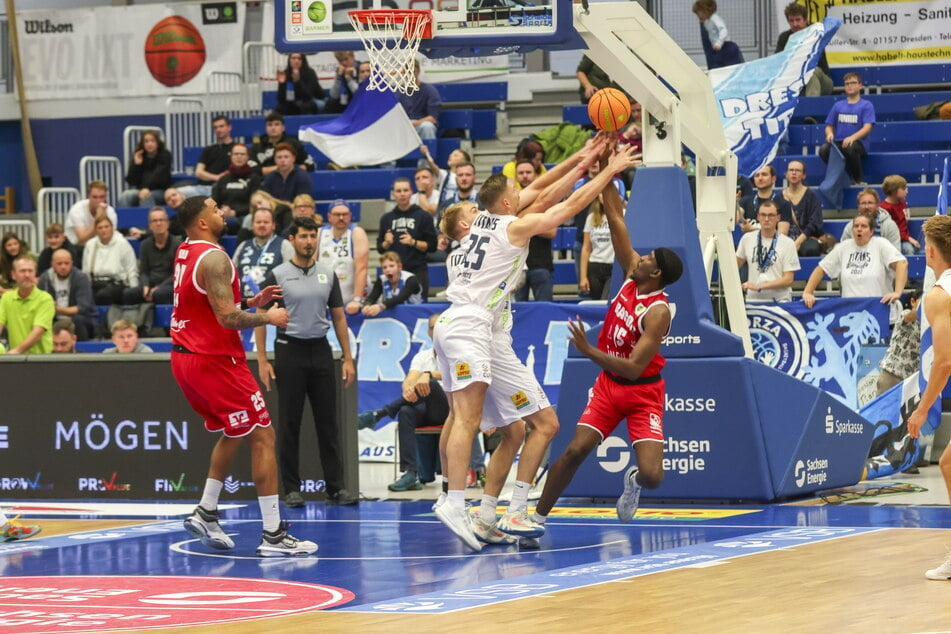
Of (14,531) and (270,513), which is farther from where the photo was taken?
(14,531)

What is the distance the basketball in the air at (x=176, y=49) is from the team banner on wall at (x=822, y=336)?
43.3ft

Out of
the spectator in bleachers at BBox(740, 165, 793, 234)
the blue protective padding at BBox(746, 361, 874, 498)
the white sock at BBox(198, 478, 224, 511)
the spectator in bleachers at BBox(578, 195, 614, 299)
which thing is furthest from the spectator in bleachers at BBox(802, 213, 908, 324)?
the white sock at BBox(198, 478, 224, 511)

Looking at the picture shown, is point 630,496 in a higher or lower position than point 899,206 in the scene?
lower

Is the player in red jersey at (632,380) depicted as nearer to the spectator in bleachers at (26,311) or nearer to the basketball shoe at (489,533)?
the basketball shoe at (489,533)

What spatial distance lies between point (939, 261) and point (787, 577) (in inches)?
73.7

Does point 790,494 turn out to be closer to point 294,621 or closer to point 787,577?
point 787,577

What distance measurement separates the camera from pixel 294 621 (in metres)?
7.31

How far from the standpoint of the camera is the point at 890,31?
20906 mm

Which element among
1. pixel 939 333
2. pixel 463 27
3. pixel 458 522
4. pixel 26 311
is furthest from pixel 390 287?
pixel 939 333

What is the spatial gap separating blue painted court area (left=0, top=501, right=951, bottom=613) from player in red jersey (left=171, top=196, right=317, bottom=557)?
246 millimetres

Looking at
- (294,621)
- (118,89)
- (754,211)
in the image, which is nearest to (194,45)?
(118,89)

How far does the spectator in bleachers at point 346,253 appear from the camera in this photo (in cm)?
1667

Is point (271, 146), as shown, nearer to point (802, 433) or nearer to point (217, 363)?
point (802, 433)

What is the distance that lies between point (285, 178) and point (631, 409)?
33.6 feet
